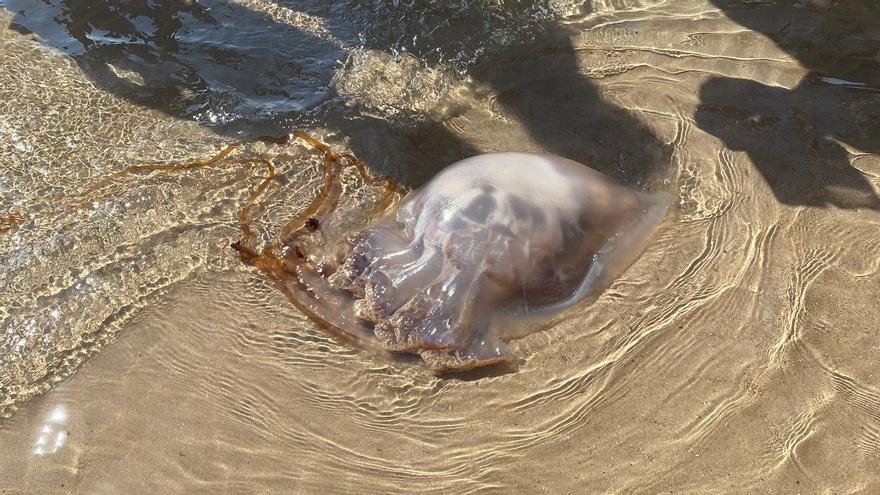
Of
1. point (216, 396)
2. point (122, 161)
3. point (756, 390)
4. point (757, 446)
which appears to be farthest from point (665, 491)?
point (122, 161)

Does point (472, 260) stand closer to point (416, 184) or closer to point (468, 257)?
point (468, 257)

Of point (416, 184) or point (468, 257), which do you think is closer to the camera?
point (468, 257)

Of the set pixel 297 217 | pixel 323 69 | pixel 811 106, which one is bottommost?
pixel 297 217

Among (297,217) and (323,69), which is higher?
(323,69)

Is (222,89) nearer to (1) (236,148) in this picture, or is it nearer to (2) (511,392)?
(1) (236,148)

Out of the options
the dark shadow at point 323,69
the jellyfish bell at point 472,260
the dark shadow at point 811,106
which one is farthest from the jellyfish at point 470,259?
the dark shadow at point 811,106

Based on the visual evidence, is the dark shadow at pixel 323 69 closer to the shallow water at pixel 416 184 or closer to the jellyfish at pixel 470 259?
the shallow water at pixel 416 184

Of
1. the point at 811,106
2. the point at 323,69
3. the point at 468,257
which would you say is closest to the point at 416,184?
the point at 468,257
